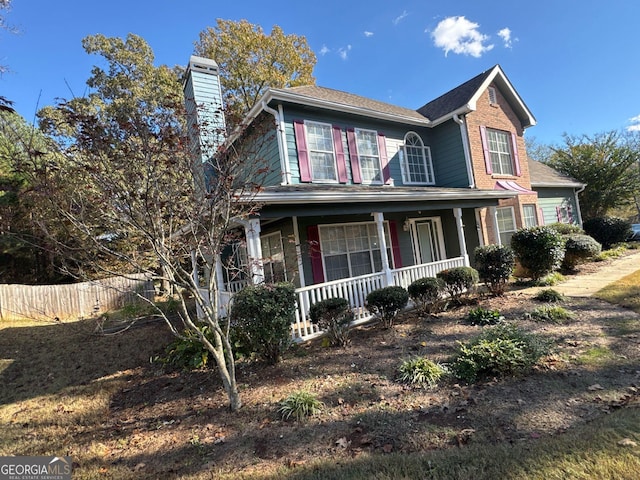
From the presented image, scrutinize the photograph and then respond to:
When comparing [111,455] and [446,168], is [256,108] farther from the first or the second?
[111,455]

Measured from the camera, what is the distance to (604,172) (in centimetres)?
1991

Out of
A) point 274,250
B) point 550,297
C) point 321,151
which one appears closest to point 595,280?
point 550,297

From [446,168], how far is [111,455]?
1257 centimetres

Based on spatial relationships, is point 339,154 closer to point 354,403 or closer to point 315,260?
point 315,260

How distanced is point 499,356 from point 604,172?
22018 millimetres

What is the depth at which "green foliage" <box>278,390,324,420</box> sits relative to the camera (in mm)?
3868

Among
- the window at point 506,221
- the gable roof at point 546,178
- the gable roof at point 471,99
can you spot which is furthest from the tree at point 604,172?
the window at point 506,221

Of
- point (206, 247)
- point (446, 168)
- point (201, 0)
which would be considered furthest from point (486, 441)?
point (201, 0)

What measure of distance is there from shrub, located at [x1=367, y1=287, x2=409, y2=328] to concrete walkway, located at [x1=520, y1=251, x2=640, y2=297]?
4068 mm

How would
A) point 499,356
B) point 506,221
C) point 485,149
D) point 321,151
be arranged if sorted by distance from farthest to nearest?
point 506,221 < point 485,149 < point 321,151 < point 499,356

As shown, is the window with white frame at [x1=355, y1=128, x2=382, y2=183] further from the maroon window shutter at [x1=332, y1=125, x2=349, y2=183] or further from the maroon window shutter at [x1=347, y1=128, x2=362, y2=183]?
the maroon window shutter at [x1=332, y1=125, x2=349, y2=183]

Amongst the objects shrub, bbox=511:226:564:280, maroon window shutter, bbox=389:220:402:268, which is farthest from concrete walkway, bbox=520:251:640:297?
maroon window shutter, bbox=389:220:402:268

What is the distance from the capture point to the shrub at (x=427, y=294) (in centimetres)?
747

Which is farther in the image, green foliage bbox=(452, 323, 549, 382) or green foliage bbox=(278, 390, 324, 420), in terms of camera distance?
green foliage bbox=(452, 323, 549, 382)
